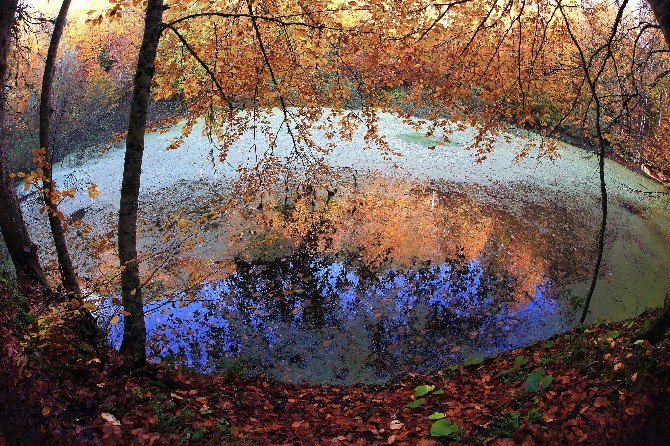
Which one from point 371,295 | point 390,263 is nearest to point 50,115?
point 371,295

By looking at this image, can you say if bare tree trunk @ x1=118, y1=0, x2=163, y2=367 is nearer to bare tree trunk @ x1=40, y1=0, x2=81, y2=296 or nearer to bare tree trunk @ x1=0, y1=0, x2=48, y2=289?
bare tree trunk @ x1=40, y1=0, x2=81, y2=296

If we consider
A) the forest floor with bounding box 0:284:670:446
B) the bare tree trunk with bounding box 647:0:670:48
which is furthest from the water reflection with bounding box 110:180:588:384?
the bare tree trunk with bounding box 647:0:670:48

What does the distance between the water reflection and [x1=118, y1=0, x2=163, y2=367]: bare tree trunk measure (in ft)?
3.91

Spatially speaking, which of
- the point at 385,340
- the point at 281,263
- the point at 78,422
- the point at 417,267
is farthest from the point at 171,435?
the point at 417,267

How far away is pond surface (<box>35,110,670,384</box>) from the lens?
6.95 m

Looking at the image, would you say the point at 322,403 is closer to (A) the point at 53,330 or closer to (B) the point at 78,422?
(B) the point at 78,422

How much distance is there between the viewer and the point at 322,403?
5.17 meters

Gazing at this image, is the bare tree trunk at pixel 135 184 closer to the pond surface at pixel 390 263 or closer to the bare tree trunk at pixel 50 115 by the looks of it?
the bare tree trunk at pixel 50 115

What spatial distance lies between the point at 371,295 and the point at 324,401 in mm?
3094

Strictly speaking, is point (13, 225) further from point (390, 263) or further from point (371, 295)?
point (390, 263)

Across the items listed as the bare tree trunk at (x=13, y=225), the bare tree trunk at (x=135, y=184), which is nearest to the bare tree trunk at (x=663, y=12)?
the bare tree trunk at (x=135, y=184)

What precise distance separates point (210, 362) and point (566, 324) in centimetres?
555

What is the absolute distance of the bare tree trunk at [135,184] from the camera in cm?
406

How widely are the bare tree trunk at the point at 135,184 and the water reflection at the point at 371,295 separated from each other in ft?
3.91
